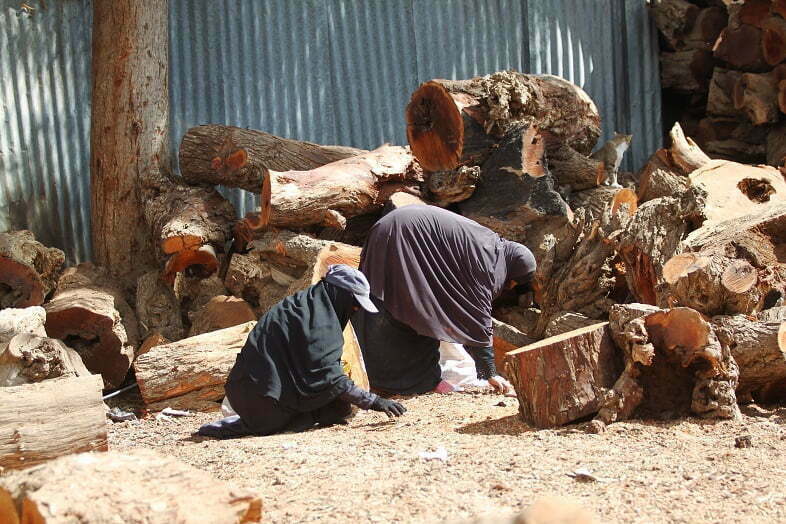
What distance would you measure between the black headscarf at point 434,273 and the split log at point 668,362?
6.05ft

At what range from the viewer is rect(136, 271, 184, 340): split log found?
7.57 meters

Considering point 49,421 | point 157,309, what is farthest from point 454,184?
point 49,421

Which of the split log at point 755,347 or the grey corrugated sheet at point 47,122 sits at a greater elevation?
the grey corrugated sheet at point 47,122

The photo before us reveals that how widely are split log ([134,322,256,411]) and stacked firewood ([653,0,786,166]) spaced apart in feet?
18.6

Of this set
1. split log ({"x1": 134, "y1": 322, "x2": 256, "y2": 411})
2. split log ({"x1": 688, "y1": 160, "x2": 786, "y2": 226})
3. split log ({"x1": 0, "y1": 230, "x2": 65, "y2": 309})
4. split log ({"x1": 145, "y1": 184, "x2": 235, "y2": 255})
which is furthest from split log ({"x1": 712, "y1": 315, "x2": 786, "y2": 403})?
split log ({"x1": 0, "y1": 230, "x2": 65, "y2": 309})

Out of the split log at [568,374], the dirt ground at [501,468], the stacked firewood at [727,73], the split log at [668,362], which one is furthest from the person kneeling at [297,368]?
the stacked firewood at [727,73]

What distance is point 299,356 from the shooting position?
530cm

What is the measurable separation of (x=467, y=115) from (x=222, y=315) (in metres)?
2.48

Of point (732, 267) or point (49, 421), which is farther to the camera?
point (732, 267)

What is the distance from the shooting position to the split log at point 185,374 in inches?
254

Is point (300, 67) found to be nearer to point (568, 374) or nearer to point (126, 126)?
point (126, 126)

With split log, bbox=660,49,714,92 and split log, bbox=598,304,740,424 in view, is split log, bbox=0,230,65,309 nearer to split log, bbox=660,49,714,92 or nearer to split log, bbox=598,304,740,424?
split log, bbox=598,304,740,424

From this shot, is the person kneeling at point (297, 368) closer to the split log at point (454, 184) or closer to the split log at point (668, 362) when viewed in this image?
the split log at point (668, 362)

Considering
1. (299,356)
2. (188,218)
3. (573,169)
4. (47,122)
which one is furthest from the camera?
(47,122)
